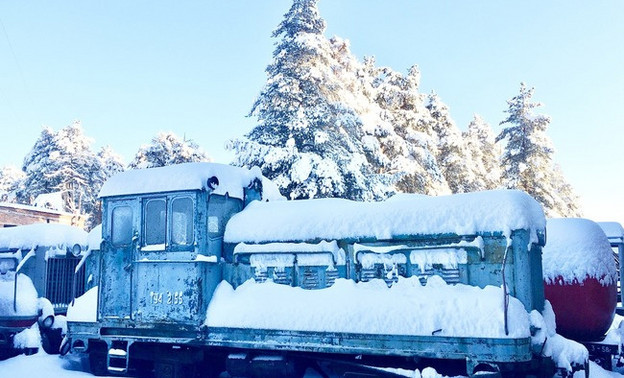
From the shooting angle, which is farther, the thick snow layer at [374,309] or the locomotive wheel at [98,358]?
the locomotive wheel at [98,358]

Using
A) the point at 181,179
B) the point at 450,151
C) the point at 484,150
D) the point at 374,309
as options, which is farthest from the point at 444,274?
the point at 484,150

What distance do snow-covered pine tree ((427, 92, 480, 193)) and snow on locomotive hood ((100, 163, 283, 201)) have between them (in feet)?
78.7

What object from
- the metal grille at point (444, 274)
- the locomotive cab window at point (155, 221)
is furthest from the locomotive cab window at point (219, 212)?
the metal grille at point (444, 274)

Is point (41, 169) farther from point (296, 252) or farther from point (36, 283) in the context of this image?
point (296, 252)

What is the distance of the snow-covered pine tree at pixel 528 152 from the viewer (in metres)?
27.2

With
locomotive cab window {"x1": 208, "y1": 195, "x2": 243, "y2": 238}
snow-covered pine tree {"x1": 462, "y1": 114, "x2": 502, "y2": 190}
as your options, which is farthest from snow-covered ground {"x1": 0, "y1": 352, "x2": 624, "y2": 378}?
snow-covered pine tree {"x1": 462, "y1": 114, "x2": 502, "y2": 190}

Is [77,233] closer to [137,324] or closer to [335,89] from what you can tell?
[137,324]

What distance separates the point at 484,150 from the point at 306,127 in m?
28.8

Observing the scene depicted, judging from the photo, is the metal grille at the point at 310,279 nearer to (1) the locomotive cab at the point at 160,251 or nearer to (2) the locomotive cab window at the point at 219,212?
(1) the locomotive cab at the point at 160,251

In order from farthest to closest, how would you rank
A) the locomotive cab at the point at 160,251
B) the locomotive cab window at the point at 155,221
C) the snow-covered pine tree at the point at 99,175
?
1. the snow-covered pine tree at the point at 99,175
2. the locomotive cab window at the point at 155,221
3. the locomotive cab at the point at 160,251

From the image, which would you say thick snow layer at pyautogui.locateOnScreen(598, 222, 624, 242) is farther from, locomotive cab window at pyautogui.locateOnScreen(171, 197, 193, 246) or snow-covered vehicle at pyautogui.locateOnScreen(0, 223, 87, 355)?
snow-covered vehicle at pyautogui.locateOnScreen(0, 223, 87, 355)

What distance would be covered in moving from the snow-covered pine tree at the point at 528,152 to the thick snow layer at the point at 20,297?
23.6m

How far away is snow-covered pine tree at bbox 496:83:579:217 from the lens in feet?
89.3

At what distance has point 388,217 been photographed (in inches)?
257
